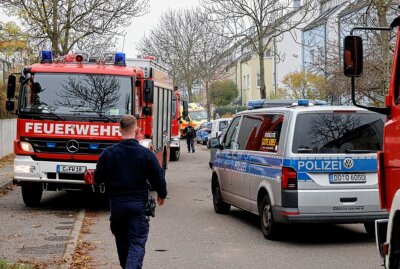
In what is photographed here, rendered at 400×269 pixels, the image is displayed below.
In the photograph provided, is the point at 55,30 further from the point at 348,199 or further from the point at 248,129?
the point at 348,199

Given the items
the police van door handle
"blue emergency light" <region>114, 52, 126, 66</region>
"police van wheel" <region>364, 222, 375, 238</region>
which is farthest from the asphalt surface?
"blue emergency light" <region>114, 52, 126, 66</region>

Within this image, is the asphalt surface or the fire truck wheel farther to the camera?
the fire truck wheel

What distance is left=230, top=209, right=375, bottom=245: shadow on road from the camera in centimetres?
1112

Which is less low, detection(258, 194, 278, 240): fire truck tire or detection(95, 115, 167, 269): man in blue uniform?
detection(95, 115, 167, 269): man in blue uniform

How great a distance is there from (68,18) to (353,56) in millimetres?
25742

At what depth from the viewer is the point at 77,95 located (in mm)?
14469

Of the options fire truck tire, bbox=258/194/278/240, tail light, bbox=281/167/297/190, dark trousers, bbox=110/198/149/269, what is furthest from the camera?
fire truck tire, bbox=258/194/278/240

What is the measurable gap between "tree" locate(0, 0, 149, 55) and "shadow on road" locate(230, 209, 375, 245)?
1956 cm

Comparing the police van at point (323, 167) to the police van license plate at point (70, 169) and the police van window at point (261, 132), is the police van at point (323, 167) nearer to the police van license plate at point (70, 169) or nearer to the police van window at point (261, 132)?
the police van window at point (261, 132)

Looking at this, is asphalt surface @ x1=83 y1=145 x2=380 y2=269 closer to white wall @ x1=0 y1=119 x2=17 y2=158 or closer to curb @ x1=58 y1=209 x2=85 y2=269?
curb @ x1=58 y1=209 x2=85 y2=269

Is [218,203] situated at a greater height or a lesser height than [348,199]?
lesser

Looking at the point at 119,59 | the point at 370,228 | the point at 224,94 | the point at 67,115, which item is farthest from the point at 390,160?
the point at 224,94

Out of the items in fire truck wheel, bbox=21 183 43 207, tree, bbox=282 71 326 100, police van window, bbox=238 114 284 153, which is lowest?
fire truck wheel, bbox=21 183 43 207

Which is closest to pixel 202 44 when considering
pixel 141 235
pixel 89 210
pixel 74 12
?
pixel 74 12
